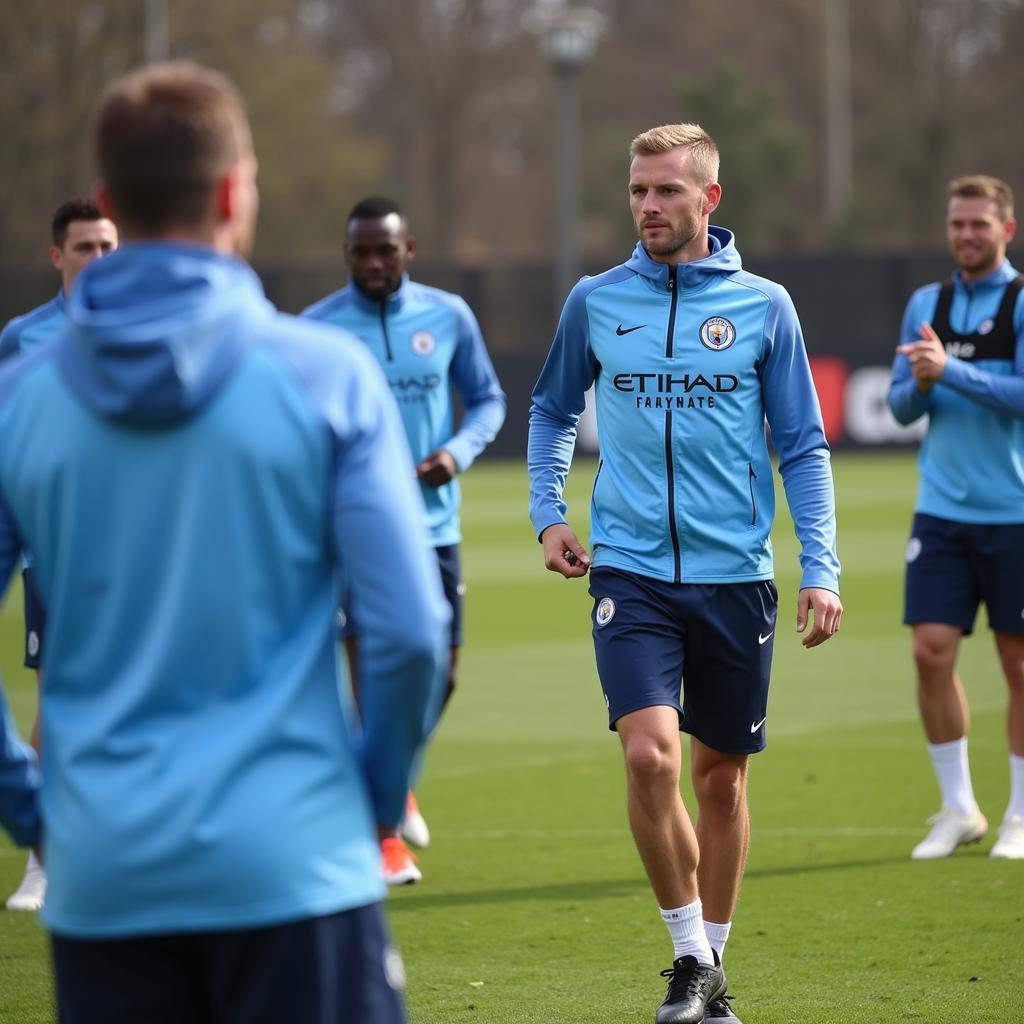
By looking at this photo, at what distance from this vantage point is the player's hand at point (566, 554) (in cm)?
505

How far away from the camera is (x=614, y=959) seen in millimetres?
5676

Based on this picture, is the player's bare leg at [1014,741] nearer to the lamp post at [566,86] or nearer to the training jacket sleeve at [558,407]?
the training jacket sleeve at [558,407]

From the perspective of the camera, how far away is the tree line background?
41.8m

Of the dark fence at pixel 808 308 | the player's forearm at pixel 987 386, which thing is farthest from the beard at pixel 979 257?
the dark fence at pixel 808 308

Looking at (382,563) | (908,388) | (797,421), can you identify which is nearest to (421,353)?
(908,388)

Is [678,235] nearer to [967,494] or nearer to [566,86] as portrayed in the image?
[967,494]

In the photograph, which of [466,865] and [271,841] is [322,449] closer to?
[271,841]

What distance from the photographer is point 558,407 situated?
5477 millimetres

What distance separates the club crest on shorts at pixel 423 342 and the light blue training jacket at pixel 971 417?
74.6 inches

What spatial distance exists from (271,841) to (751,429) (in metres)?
2.94

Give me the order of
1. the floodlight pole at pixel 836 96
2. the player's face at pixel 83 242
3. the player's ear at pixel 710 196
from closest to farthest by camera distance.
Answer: the player's ear at pixel 710 196 < the player's face at pixel 83 242 < the floodlight pole at pixel 836 96

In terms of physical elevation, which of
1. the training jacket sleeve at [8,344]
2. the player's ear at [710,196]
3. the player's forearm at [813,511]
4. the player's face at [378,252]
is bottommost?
the player's forearm at [813,511]

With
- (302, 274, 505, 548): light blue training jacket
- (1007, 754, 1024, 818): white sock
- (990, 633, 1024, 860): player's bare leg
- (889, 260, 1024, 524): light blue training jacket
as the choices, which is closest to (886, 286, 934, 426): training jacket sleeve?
(889, 260, 1024, 524): light blue training jacket

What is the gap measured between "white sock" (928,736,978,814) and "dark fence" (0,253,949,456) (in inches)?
Result: 832
